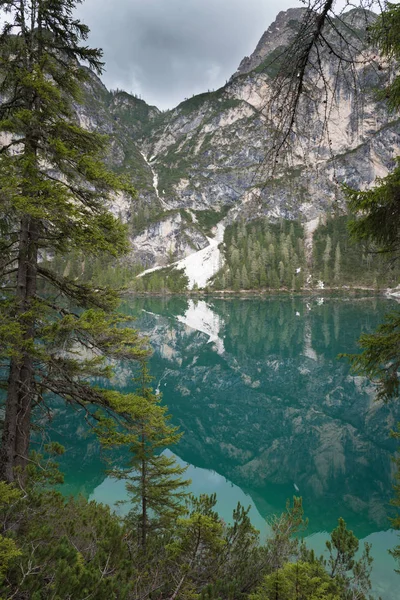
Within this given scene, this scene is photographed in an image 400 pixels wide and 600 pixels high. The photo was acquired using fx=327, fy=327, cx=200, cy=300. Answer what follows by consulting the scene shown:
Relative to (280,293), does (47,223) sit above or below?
above

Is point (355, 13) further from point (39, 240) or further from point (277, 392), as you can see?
Result: point (277, 392)

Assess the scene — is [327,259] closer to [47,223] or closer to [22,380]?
[47,223]

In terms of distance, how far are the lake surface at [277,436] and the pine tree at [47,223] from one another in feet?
30.8

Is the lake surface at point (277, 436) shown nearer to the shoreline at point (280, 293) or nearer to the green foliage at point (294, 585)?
the green foliage at point (294, 585)

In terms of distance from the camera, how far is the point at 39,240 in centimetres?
629

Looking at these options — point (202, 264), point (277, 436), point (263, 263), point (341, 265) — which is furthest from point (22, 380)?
point (202, 264)

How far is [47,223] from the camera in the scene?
6.14 m

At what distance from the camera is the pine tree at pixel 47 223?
Answer: 5.38 metres

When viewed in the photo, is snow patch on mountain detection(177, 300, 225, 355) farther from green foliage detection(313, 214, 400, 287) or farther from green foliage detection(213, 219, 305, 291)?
green foliage detection(313, 214, 400, 287)

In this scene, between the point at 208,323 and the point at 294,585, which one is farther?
the point at 208,323

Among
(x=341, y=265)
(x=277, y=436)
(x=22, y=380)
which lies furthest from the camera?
(x=341, y=265)

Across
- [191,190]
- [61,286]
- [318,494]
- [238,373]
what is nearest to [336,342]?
[238,373]

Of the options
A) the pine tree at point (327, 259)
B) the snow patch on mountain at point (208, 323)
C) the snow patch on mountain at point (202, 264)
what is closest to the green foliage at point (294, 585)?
the snow patch on mountain at point (208, 323)

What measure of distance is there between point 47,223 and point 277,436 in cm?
1952
